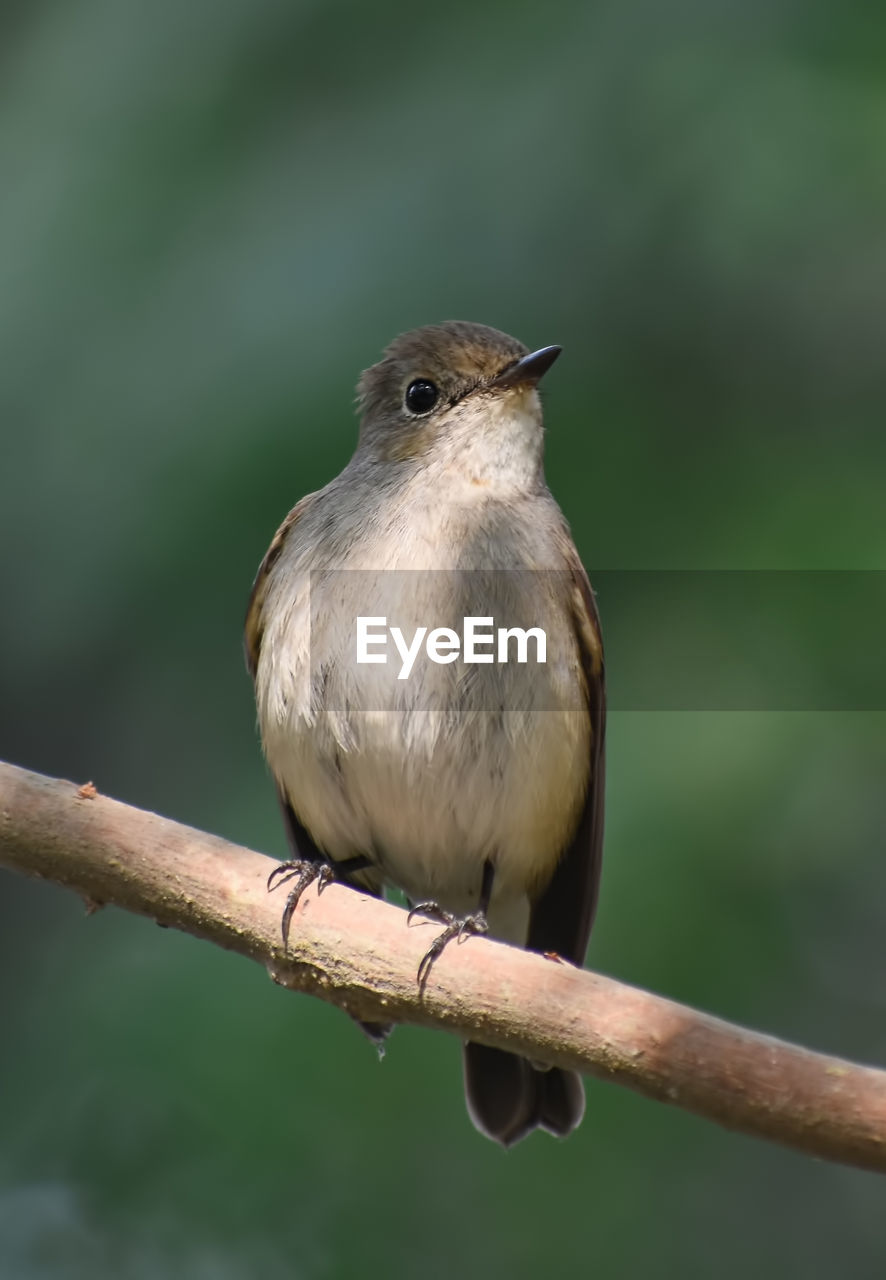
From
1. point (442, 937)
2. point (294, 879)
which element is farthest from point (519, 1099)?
point (442, 937)

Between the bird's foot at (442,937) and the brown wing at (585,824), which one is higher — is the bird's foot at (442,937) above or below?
below

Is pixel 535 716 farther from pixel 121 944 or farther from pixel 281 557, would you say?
pixel 121 944

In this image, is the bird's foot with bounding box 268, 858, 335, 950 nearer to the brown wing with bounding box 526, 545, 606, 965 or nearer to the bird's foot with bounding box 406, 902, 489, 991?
the bird's foot with bounding box 406, 902, 489, 991

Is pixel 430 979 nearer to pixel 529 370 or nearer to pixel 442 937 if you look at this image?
pixel 442 937

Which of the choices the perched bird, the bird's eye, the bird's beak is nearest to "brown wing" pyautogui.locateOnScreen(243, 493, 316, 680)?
the perched bird

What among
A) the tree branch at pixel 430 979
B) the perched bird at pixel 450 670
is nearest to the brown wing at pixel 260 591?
the perched bird at pixel 450 670

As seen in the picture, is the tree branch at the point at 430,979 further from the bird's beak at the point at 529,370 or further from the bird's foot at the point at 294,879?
the bird's beak at the point at 529,370
